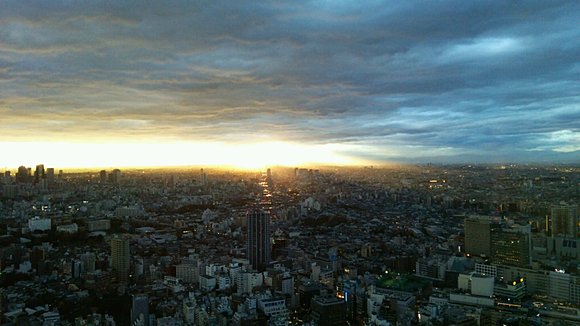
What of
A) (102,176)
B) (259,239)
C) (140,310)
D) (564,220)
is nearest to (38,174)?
(102,176)

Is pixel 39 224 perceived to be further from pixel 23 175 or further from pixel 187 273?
pixel 187 273

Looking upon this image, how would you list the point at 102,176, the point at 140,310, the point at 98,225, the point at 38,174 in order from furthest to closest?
the point at 102,176 < the point at 38,174 < the point at 98,225 < the point at 140,310

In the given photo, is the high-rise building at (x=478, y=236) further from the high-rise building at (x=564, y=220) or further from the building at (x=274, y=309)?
the building at (x=274, y=309)

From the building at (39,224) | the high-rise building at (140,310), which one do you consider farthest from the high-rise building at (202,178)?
the high-rise building at (140,310)

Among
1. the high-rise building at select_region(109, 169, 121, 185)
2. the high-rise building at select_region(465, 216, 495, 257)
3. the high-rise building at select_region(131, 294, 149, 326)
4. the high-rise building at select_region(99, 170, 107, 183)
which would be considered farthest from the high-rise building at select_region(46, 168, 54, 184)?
the high-rise building at select_region(465, 216, 495, 257)

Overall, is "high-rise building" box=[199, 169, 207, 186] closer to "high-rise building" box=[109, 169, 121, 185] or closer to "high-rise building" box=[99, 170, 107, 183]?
"high-rise building" box=[109, 169, 121, 185]

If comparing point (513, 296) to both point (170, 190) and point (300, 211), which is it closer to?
point (300, 211)
